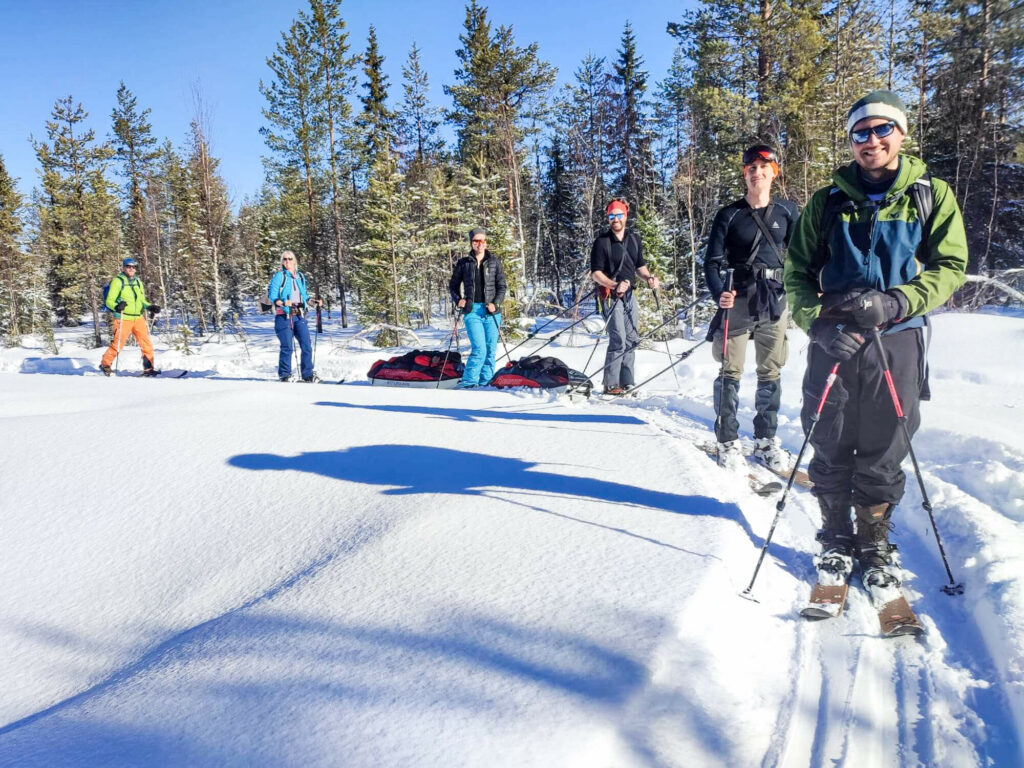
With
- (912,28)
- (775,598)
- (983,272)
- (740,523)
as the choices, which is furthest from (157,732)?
(912,28)

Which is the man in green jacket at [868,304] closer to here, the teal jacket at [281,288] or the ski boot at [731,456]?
the ski boot at [731,456]

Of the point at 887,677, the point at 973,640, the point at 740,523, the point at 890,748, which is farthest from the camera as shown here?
the point at 740,523

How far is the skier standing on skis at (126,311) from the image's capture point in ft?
33.2

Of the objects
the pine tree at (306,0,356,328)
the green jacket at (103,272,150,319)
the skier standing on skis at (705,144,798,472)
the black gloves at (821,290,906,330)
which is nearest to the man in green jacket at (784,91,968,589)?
the black gloves at (821,290,906,330)

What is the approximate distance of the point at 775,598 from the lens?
2391 millimetres

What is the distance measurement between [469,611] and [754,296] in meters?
3.13

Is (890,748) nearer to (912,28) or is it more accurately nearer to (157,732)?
(157,732)

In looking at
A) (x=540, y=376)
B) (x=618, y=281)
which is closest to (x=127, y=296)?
(x=540, y=376)

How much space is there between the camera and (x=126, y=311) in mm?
10344

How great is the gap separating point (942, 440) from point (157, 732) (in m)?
4.93

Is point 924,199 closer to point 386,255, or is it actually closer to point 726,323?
point 726,323

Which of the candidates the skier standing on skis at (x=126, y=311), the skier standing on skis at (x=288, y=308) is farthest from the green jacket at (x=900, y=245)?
the skier standing on skis at (x=126, y=311)

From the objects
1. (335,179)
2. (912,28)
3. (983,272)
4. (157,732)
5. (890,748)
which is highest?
(912,28)

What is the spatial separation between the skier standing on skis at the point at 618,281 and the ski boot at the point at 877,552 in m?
4.22
